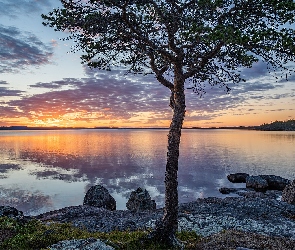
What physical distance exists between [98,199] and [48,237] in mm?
17584

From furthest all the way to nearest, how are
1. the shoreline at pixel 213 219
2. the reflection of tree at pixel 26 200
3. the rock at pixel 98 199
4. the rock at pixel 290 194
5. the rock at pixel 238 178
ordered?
the rock at pixel 238 178
the reflection of tree at pixel 26 200
the rock at pixel 98 199
the rock at pixel 290 194
the shoreline at pixel 213 219

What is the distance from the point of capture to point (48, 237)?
45.3 ft

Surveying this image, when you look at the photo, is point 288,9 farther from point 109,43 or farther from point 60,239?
point 60,239

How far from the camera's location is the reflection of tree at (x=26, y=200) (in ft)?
109

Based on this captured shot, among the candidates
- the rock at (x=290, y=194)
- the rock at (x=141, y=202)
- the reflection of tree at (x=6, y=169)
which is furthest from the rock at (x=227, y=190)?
the reflection of tree at (x=6, y=169)

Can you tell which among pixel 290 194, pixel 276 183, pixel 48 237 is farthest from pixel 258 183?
pixel 48 237

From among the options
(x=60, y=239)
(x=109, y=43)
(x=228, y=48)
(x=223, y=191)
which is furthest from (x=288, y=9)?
(x=223, y=191)

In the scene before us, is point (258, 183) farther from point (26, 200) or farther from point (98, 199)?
point (26, 200)

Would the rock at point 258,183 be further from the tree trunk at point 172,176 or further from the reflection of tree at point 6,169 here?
the reflection of tree at point 6,169

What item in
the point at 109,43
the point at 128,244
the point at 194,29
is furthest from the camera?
the point at 109,43

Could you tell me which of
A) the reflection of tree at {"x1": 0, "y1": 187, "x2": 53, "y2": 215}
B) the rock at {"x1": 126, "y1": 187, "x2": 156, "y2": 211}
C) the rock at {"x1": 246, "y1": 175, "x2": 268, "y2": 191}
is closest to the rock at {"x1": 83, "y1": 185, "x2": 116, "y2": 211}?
the rock at {"x1": 126, "y1": 187, "x2": 156, "y2": 211}

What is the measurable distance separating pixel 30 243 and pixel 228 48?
12.7 meters

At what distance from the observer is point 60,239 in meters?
13.7

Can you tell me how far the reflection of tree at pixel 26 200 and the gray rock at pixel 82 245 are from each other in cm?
2190
